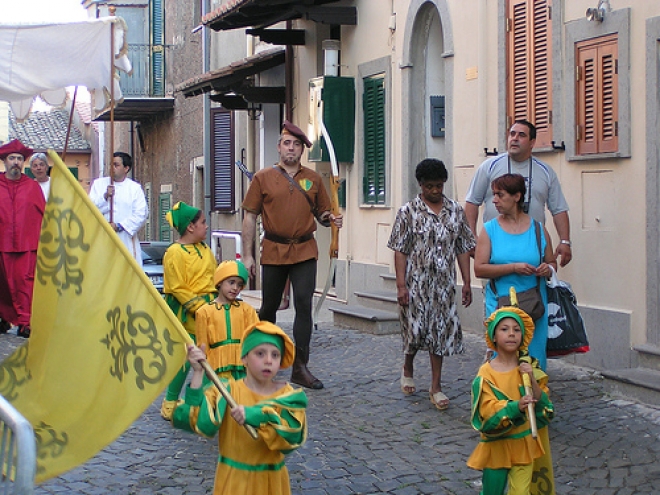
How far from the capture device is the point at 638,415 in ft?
25.4

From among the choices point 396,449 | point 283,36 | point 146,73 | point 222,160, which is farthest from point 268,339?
point 146,73

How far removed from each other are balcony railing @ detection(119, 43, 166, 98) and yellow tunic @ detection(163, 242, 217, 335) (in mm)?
22541

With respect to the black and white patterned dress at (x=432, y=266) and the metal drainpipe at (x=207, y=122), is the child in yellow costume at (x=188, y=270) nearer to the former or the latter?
the black and white patterned dress at (x=432, y=266)

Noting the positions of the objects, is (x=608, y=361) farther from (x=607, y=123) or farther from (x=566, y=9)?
(x=566, y=9)

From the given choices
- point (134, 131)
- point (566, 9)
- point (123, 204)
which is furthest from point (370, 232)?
point (134, 131)

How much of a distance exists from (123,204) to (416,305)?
438cm

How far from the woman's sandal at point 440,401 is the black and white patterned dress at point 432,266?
1.01ft

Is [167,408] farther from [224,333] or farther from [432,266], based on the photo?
[432,266]

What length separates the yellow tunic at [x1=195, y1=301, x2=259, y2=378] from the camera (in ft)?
22.7

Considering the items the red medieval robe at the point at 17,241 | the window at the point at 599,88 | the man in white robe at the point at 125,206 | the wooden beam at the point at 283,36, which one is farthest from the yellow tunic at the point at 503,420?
the wooden beam at the point at 283,36

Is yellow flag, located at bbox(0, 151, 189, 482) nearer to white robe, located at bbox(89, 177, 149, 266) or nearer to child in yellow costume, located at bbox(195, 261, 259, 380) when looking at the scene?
child in yellow costume, located at bbox(195, 261, 259, 380)

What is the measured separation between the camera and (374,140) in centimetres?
1480

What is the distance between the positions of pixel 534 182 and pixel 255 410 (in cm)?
429

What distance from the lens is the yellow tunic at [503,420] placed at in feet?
17.4
